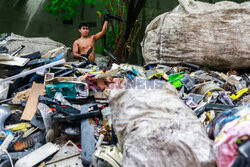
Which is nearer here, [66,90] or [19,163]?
[19,163]

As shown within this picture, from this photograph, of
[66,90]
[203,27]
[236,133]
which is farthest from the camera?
[203,27]

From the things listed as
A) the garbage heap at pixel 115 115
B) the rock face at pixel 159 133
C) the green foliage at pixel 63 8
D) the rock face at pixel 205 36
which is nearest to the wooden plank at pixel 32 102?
the garbage heap at pixel 115 115

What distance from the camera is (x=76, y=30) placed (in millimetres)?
7141

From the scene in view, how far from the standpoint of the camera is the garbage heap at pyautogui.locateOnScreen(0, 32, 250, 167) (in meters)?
1.42

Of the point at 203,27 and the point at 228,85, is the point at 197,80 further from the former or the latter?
the point at 203,27

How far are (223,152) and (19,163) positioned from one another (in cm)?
200

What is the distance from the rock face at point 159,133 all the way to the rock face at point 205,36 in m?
2.89

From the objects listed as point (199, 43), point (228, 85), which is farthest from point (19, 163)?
point (199, 43)

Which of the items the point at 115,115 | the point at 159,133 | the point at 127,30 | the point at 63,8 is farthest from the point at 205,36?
the point at 63,8

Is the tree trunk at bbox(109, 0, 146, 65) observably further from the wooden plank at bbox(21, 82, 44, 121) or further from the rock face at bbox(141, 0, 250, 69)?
the wooden plank at bbox(21, 82, 44, 121)

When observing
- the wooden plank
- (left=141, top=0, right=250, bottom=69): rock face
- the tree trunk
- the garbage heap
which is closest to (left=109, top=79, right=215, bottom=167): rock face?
the garbage heap

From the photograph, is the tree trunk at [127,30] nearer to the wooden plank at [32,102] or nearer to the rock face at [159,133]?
the wooden plank at [32,102]

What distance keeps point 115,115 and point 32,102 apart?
5.52ft

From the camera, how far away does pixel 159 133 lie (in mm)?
1493
